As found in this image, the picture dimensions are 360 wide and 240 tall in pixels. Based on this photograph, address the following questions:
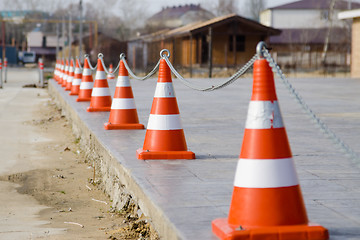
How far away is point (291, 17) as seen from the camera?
8706 cm

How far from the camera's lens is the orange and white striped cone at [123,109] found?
7.95m

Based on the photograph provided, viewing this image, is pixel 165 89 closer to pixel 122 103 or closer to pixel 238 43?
pixel 122 103

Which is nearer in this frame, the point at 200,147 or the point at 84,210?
the point at 84,210

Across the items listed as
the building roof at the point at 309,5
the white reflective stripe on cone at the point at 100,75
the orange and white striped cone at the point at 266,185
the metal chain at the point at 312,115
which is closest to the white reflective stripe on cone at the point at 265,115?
the orange and white striped cone at the point at 266,185

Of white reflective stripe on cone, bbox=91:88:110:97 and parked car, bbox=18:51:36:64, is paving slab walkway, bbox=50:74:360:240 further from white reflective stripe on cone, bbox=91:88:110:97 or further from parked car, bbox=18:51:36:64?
parked car, bbox=18:51:36:64

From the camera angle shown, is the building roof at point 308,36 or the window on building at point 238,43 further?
the building roof at point 308,36

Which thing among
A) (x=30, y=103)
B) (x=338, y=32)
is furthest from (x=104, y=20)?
(x=30, y=103)

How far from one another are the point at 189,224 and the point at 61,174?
393cm

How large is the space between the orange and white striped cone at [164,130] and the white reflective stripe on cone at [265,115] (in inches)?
91.3

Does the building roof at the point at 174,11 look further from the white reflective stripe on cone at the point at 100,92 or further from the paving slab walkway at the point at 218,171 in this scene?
the paving slab walkway at the point at 218,171

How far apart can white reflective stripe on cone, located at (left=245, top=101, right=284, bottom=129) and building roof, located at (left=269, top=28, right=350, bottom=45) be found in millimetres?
68278

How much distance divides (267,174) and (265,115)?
0.31 m

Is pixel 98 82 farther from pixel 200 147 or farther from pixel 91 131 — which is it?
pixel 200 147

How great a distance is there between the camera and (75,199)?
5.97 metres
